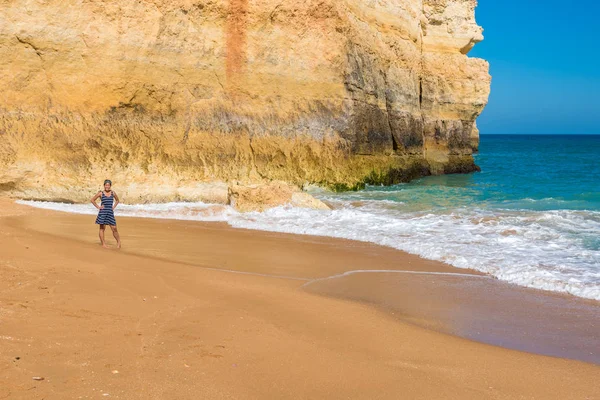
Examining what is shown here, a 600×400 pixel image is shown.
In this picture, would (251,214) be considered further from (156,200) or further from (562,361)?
(562,361)

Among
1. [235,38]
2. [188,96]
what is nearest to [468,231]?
[188,96]

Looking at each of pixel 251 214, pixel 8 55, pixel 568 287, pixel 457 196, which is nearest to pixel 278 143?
pixel 251 214

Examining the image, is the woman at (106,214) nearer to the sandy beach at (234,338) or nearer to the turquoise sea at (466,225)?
the sandy beach at (234,338)

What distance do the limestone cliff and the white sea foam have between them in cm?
134

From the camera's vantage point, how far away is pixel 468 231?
35.1 ft

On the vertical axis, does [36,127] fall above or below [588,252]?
above

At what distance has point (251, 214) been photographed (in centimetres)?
1281

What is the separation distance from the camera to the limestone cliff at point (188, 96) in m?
13.5

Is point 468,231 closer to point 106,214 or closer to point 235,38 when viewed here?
point 106,214

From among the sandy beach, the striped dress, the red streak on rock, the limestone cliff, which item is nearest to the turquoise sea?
the sandy beach

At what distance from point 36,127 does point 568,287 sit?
11978 mm

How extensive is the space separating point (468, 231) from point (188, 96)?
330 inches

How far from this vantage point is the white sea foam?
7.50 metres

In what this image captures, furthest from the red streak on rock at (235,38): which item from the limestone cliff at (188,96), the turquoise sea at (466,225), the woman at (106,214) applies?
the woman at (106,214)
